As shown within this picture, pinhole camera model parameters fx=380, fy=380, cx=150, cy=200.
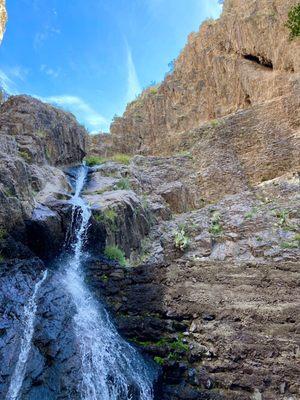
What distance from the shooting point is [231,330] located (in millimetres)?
8812

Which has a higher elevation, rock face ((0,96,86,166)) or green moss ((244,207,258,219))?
rock face ((0,96,86,166))

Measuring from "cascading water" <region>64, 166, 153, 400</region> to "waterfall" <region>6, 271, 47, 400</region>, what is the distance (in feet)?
3.08

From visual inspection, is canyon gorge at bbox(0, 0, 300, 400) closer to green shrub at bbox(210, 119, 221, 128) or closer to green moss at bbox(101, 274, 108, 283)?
green moss at bbox(101, 274, 108, 283)

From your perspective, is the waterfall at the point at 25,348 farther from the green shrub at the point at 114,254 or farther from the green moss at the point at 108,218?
the green moss at the point at 108,218

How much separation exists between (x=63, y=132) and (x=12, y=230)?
1019 cm

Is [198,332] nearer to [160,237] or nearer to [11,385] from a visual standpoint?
[11,385]

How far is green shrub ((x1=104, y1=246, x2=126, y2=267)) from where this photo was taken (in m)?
11.8

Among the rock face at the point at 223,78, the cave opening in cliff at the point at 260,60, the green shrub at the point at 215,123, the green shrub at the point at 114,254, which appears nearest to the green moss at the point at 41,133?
the green shrub at the point at 114,254

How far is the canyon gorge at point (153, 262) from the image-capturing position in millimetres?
7574

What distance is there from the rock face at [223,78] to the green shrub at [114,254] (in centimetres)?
1242

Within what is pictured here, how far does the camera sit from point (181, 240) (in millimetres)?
13258

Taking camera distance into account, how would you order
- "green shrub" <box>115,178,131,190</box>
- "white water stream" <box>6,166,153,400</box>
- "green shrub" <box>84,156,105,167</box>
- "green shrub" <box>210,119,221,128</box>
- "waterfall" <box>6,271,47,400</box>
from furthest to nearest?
"green shrub" <box>210,119,221,128</box> < "green shrub" <box>84,156,105,167</box> < "green shrub" <box>115,178,131,190</box> < "white water stream" <box>6,166,153,400</box> < "waterfall" <box>6,271,47,400</box>

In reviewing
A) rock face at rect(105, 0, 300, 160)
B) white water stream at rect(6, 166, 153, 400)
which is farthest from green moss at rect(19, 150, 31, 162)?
rock face at rect(105, 0, 300, 160)

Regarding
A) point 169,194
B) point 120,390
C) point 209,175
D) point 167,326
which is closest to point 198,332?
point 167,326
